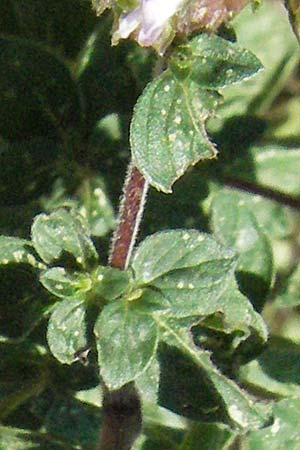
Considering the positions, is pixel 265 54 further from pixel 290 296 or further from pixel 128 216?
pixel 128 216

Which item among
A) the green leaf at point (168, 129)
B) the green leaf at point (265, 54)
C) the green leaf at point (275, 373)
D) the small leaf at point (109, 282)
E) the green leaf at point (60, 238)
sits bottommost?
the green leaf at point (275, 373)

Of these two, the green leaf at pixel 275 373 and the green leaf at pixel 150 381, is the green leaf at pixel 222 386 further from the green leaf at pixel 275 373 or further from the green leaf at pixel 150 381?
the green leaf at pixel 275 373

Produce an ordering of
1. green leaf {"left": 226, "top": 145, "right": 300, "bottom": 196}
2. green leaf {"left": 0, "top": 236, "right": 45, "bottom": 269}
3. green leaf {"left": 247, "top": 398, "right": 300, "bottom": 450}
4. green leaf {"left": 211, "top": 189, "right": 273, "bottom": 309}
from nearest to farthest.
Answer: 1. green leaf {"left": 0, "top": 236, "right": 45, "bottom": 269}
2. green leaf {"left": 247, "top": 398, "right": 300, "bottom": 450}
3. green leaf {"left": 211, "top": 189, "right": 273, "bottom": 309}
4. green leaf {"left": 226, "top": 145, "right": 300, "bottom": 196}

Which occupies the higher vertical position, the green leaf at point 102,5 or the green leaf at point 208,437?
the green leaf at point 102,5

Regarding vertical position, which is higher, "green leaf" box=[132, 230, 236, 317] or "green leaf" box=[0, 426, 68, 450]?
"green leaf" box=[132, 230, 236, 317]

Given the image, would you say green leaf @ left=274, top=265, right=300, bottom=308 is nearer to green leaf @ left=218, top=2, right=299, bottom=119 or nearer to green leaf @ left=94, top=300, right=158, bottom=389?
green leaf @ left=218, top=2, right=299, bottom=119

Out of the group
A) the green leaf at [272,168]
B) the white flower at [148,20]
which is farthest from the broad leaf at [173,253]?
the green leaf at [272,168]

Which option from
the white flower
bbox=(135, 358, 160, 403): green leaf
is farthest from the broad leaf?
the white flower

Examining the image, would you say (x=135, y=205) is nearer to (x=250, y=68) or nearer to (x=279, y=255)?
(x=250, y=68)
